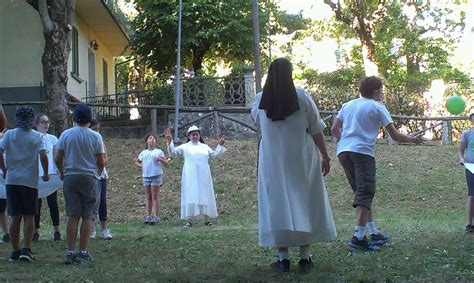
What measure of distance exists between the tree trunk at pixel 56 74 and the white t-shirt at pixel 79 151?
8.06 m

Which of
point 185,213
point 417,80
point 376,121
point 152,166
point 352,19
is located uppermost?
point 352,19

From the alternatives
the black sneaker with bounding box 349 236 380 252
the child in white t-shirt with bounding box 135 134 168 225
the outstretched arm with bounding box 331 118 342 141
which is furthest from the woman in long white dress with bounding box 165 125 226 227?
the black sneaker with bounding box 349 236 380 252

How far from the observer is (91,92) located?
22922 millimetres

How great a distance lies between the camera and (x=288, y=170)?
17.4 feet

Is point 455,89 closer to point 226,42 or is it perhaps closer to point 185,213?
point 226,42

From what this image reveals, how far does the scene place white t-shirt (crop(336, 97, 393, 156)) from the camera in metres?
6.35

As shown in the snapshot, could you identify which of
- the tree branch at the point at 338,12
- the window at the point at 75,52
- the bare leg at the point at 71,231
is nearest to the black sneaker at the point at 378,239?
the bare leg at the point at 71,231

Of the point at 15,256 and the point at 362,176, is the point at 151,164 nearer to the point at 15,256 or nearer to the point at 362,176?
the point at 15,256

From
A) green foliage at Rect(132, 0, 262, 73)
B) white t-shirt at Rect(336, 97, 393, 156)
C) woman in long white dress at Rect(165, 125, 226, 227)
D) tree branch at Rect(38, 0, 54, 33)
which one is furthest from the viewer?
green foliage at Rect(132, 0, 262, 73)

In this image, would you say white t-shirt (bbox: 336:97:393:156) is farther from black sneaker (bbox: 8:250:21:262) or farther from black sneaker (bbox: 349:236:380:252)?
black sneaker (bbox: 8:250:21:262)

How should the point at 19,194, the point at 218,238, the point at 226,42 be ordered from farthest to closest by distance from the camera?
the point at 226,42, the point at 218,238, the point at 19,194

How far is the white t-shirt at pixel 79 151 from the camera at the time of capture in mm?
5965

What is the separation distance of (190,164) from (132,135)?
368 inches

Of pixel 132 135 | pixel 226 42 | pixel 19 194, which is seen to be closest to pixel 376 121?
pixel 19 194
